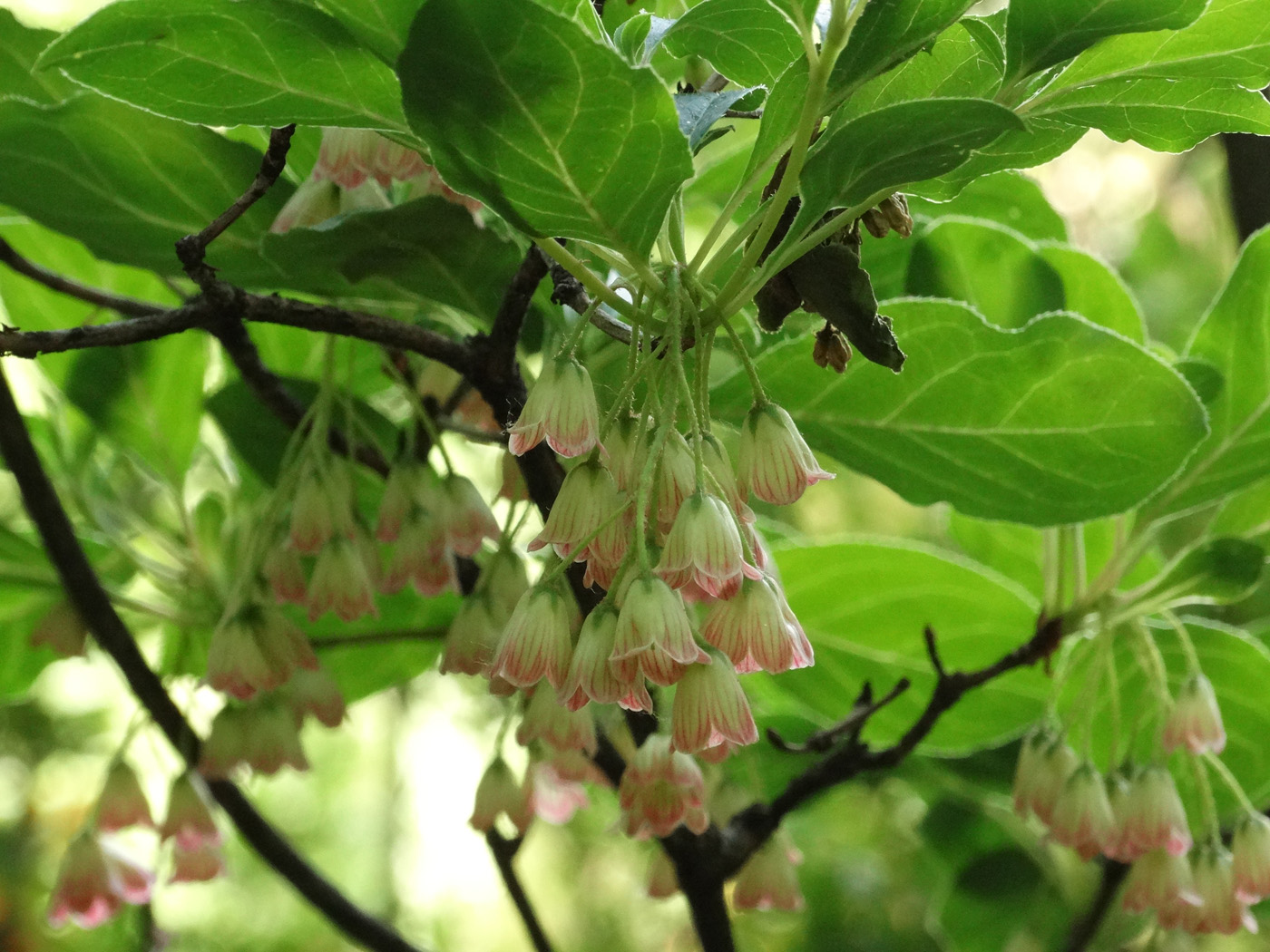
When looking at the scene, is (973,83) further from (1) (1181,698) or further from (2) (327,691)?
(2) (327,691)

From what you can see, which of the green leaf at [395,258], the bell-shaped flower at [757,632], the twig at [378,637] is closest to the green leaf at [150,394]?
the twig at [378,637]

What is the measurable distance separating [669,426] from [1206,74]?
33cm

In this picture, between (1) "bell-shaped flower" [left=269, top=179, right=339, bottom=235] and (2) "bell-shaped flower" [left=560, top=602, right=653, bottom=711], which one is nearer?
(2) "bell-shaped flower" [left=560, top=602, right=653, bottom=711]

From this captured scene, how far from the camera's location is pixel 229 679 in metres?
0.83

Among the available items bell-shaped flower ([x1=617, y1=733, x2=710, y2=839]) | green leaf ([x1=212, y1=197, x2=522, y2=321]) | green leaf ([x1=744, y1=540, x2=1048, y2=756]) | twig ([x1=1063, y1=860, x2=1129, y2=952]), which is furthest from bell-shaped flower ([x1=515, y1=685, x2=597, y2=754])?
twig ([x1=1063, y1=860, x2=1129, y2=952])

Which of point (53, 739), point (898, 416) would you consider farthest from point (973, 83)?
point (53, 739)

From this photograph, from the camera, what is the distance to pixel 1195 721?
2.93ft

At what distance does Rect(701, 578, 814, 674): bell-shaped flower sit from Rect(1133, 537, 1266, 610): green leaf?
455 millimetres

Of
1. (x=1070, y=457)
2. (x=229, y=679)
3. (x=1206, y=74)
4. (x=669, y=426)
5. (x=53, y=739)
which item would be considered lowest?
(x=53, y=739)

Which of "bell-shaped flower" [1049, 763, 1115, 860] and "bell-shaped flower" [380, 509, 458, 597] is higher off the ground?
"bell-shaped flower" [380, 509, 458, 597]

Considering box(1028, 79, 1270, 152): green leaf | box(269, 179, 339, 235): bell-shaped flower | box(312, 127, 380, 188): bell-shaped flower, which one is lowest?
box(269, 179, 339, 235): bell-shaped flower

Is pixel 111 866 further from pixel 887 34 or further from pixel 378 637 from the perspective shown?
pixel 887 34

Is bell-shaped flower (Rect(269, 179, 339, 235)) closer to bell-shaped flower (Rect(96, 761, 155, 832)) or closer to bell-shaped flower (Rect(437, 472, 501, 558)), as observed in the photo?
bell-shaped flower (Rect(437, 472, 501, 558))

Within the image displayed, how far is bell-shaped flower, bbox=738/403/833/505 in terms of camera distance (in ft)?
1.88
